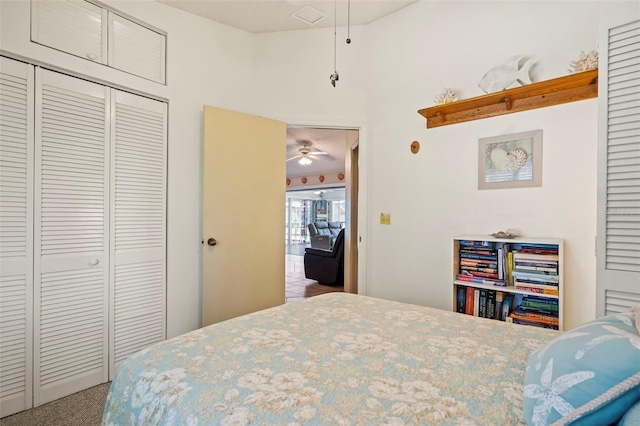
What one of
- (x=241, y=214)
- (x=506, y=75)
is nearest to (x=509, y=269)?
(x=506, y=75)

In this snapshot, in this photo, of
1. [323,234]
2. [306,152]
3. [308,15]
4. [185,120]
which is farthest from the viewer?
[323,234]

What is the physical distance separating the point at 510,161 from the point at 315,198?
10517mm

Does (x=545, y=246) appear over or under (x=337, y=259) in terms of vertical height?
over

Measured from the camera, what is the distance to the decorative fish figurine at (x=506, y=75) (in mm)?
2135

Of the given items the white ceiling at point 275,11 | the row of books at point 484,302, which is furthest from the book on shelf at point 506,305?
the white ceiling at point 275,11

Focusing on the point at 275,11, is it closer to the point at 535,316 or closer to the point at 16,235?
the point at 16,235

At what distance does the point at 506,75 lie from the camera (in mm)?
2178

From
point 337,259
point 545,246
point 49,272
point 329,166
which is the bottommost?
point 337,259

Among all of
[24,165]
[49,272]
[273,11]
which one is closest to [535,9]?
[273,11]

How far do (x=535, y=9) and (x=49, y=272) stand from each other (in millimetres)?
3523

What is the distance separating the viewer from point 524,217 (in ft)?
7.07

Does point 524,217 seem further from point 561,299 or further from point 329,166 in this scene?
point 329,166

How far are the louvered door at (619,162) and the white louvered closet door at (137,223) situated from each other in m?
2.76

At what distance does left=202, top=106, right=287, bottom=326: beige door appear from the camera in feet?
8.93
